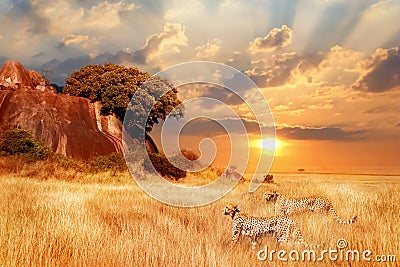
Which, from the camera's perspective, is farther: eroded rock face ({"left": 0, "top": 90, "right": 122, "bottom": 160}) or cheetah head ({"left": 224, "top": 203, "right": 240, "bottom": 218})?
eroded rock face ({"left": 0, "top": 90, "right": 122, "bottom": 160})

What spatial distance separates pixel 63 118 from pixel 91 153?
3.06 metres

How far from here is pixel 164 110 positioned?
105ft

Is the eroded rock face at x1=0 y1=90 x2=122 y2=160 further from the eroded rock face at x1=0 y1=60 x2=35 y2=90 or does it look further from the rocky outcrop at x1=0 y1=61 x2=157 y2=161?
the eroded rock face at x1=0 y1=60 x2=35 y2=90

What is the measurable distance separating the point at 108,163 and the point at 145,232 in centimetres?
1721

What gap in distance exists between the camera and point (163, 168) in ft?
85.8

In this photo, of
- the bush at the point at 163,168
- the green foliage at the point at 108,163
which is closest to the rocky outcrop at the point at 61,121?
the green foliage at the point at 108,163

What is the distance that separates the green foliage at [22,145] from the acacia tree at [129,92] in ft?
22.8

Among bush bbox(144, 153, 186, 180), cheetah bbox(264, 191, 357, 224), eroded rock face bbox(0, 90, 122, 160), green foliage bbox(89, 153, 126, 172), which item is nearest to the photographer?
cheetah bbox(264, 191, 357, 224)

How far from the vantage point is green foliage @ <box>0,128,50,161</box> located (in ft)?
75.0

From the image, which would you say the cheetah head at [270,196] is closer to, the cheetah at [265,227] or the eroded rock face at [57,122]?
the cheetah at [265,227]

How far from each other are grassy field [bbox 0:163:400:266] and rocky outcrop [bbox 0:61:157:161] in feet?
45.8

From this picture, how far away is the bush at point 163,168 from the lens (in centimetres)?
2594

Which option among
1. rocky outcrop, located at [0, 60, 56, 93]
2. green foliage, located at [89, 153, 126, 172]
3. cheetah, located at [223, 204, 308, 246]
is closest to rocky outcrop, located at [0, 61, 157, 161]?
rocky outcrop, located at [0, 60, 56, 93]

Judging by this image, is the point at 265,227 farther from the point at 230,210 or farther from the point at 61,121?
the point at 61,121
